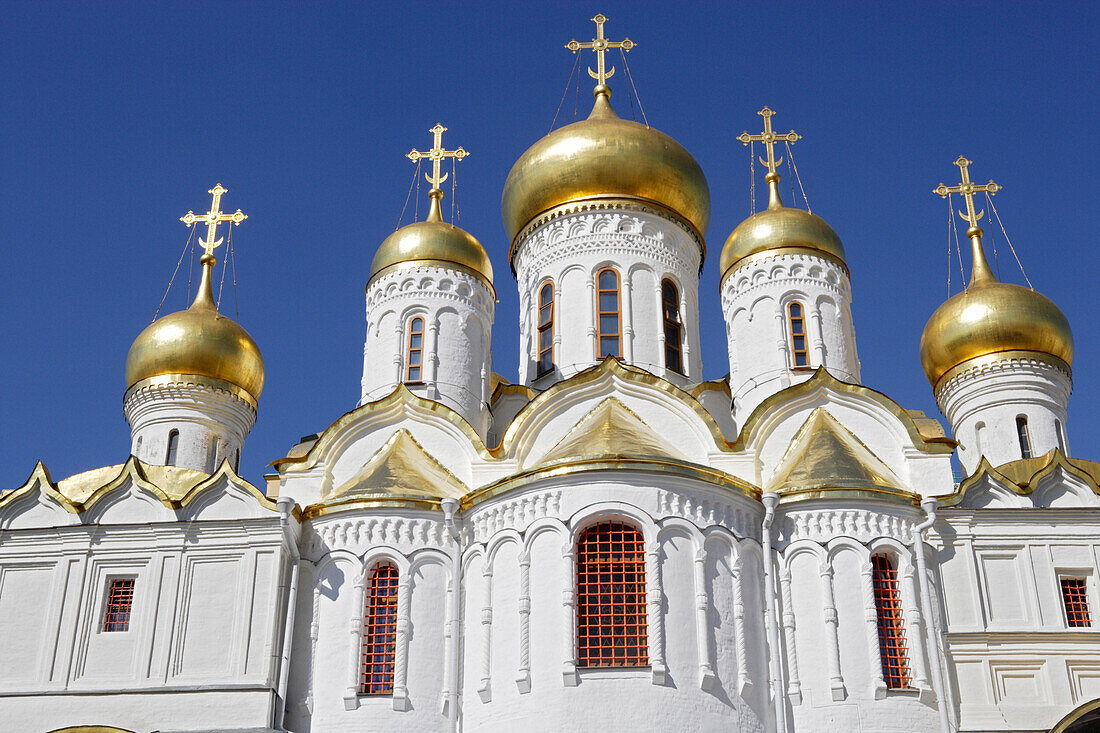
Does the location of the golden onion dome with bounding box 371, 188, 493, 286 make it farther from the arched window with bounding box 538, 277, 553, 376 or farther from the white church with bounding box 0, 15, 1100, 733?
the white church with bounding box 0, 15, 1100, 733

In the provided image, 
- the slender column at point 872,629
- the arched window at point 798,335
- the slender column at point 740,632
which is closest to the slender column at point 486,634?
the slender column at point 740,632

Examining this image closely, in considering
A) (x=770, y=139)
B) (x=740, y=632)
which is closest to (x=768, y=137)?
(x=770, y=139)

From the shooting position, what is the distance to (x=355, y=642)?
14.1 meters

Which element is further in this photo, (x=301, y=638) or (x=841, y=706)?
(x=301, y=638)

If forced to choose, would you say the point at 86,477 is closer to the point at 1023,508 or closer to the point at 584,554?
the point at 584,554

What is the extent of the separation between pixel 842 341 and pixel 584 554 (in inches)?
238

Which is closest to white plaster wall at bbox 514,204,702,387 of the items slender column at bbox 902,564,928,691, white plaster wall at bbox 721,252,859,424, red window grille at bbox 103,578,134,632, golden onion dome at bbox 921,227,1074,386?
white plaster wall at bbox 721,252,859,424

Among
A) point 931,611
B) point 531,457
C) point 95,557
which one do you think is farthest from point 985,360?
point 95,557

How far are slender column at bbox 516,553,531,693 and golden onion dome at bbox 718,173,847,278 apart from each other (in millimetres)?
6950

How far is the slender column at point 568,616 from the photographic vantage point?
42.2 ft

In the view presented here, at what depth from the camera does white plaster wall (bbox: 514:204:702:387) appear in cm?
1777

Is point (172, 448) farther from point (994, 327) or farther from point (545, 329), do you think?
point (994, 327)

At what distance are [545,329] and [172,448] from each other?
18.9ft

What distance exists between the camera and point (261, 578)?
47.8 ft
